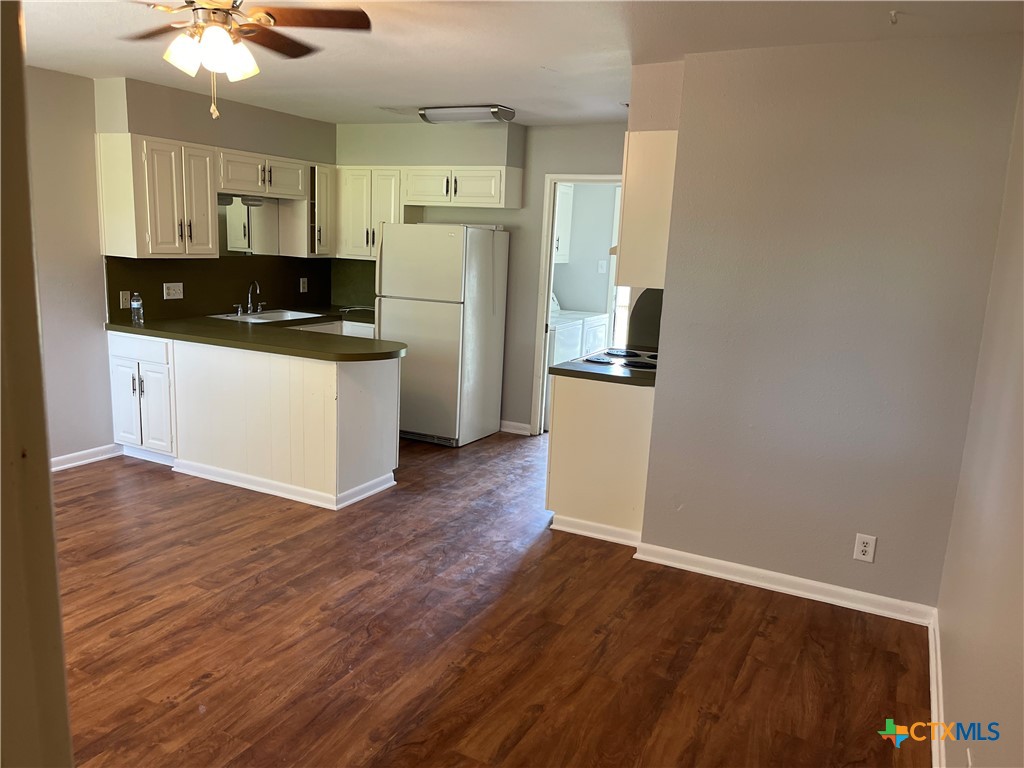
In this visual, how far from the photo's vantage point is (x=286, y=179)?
5.53m

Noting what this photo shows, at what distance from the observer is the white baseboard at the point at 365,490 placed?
13.6 feet

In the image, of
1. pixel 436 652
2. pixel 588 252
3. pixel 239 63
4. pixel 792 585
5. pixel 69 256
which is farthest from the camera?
pixel 588 252

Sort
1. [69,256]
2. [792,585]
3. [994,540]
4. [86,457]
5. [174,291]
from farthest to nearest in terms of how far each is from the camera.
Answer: [174,291], [86,457], [69,256], [792,585], [994,540]

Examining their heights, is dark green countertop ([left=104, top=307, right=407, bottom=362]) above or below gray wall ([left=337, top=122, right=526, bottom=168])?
below

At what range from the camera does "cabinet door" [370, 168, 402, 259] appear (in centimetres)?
576

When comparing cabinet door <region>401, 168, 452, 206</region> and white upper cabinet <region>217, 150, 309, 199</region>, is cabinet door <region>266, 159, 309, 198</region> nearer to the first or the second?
white upper cabinet <region>217, 150, 309, 199</region>

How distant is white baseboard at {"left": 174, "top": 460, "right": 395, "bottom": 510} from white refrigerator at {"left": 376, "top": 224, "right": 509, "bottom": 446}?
101cm

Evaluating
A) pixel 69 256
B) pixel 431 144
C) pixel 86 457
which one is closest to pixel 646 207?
pixel 431 144

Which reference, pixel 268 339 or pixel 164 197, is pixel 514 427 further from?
pixel 164 197

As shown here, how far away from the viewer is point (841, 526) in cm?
322

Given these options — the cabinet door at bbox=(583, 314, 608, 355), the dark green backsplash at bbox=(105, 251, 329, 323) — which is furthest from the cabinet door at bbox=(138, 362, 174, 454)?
the cabinet door at bbox=(583, 314, 608, 355)

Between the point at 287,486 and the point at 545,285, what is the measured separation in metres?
2.43

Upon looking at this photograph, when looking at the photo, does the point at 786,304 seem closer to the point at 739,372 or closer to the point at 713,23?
the point at 739,372

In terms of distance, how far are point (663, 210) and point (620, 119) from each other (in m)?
1.86
